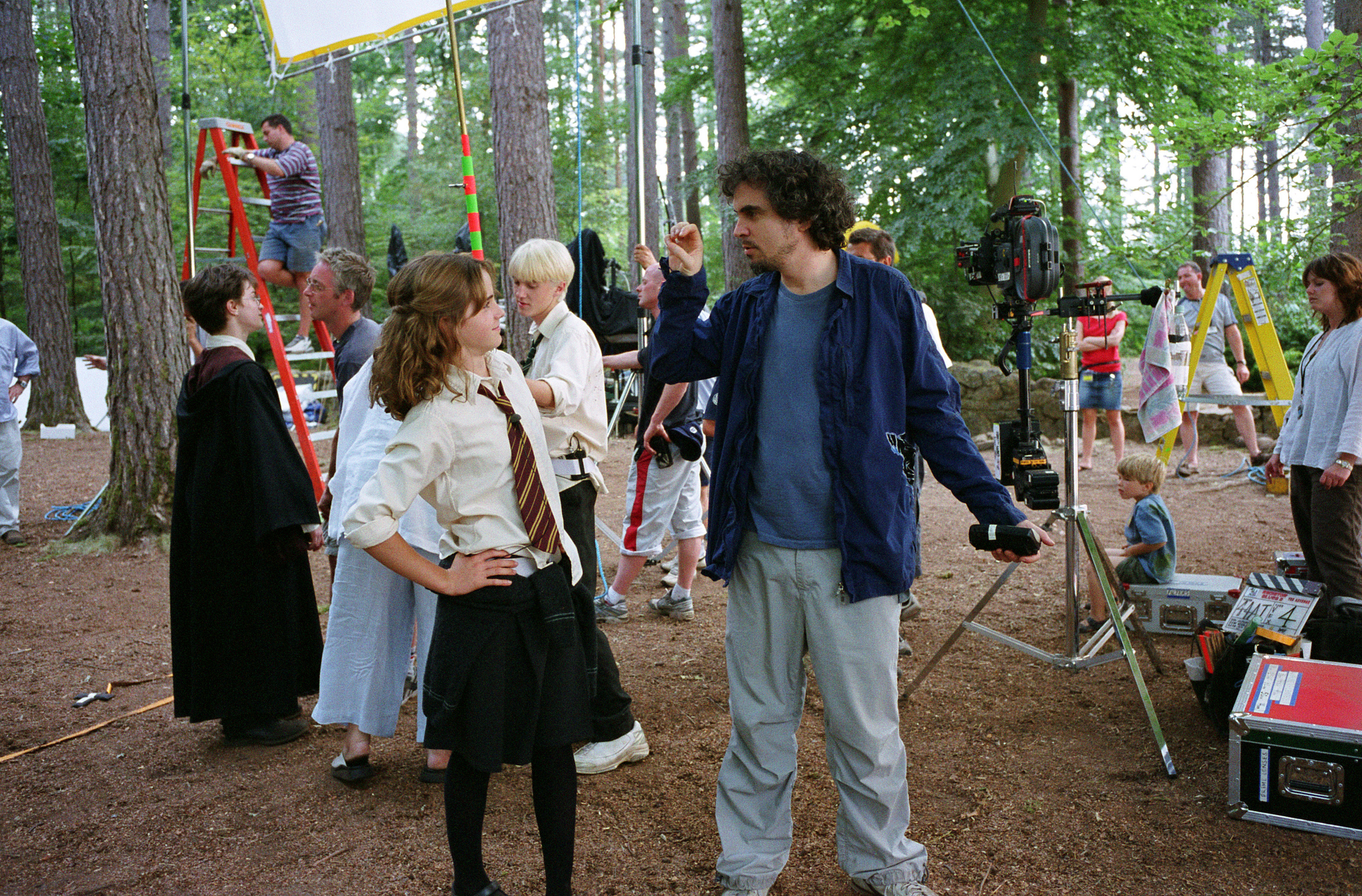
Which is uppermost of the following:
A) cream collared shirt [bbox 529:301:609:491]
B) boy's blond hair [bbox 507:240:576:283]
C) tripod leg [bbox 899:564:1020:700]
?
boy's blond hair [bbox 507:240:576:283]

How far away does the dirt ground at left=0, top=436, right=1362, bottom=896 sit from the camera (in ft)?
8.67

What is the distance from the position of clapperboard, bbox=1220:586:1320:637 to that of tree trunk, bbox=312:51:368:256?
40.0ft

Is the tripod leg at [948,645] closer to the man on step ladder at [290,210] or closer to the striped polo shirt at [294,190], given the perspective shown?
the man on step ladder at [290,210]

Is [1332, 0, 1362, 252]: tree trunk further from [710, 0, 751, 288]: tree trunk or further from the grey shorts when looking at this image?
the grey shorts

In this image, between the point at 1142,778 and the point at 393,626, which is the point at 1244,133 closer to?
the point at 1142,778

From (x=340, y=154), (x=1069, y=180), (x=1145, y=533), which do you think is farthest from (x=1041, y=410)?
(x=340, y=154)

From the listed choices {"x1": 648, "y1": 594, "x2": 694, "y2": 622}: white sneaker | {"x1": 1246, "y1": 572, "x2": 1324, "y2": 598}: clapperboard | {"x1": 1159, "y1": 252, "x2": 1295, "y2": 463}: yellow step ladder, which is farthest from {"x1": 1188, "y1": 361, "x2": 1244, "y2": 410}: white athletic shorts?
{"x1": 648, "y1": 594, "x2": 694, "y2": 622}: white sneaker

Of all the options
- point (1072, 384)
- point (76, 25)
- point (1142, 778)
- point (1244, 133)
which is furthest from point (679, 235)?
point (76, 25)

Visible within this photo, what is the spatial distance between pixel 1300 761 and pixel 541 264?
9.42 ft

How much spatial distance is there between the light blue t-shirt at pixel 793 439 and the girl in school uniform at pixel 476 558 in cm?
53

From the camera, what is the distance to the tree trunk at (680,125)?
50.0ft

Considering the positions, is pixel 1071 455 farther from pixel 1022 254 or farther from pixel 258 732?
pixel 258 732

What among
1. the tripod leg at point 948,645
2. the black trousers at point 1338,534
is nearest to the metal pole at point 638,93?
the tripod leg at point 948,645

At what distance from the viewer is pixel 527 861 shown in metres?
2.72
